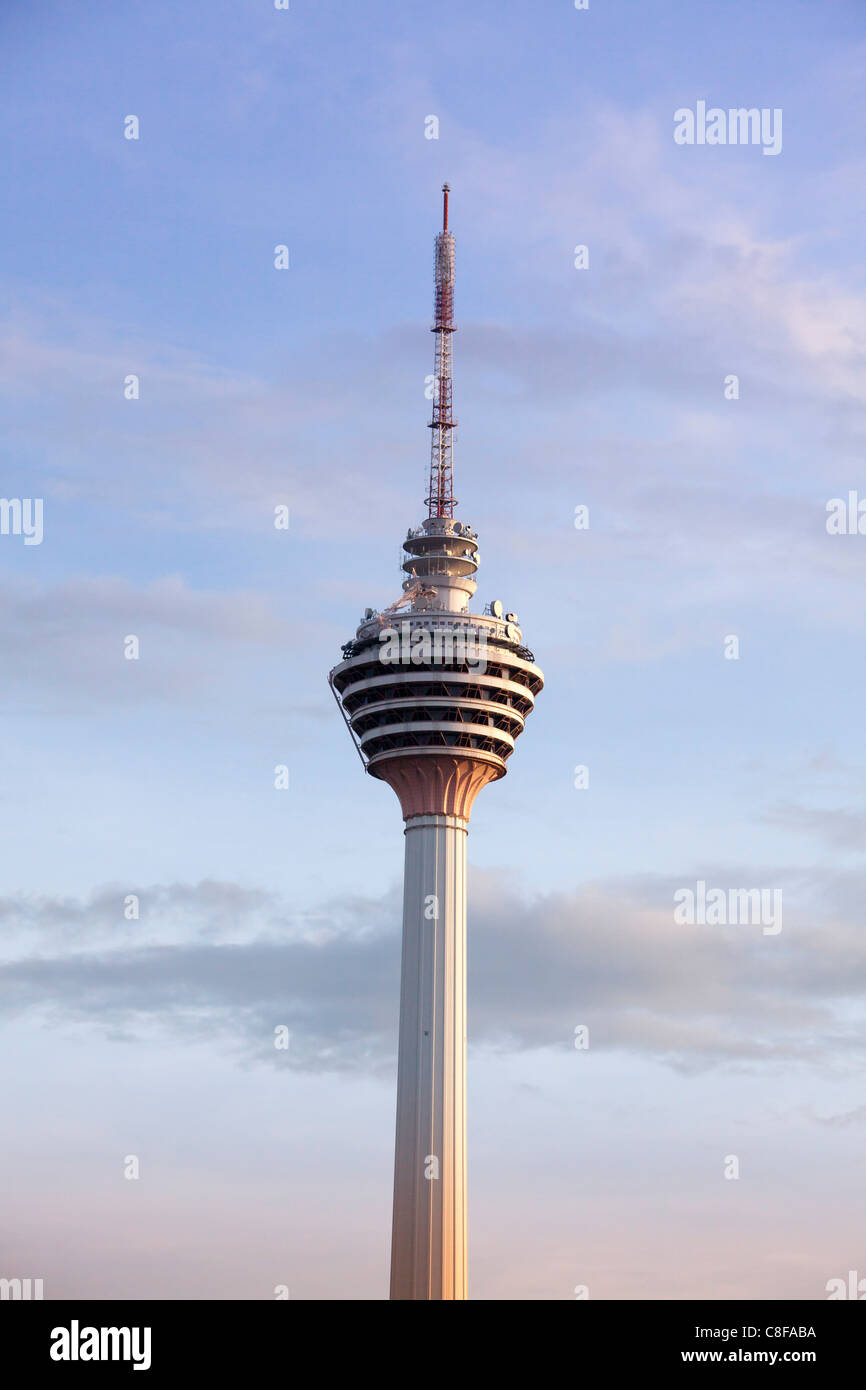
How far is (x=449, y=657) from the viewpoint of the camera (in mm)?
157500

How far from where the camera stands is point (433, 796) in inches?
6211

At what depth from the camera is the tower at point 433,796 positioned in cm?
14788

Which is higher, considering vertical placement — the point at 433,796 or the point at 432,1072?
the point at 433,796

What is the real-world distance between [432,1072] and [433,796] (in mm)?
21675

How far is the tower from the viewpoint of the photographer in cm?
14788

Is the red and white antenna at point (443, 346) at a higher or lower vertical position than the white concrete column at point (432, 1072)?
higher

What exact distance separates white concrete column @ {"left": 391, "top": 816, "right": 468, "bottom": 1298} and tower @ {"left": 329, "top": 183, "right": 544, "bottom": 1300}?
8cm

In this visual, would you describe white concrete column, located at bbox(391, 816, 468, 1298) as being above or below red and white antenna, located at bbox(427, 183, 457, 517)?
below

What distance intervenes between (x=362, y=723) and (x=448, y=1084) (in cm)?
2986

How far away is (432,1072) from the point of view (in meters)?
151

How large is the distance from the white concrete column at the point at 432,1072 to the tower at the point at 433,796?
0.08 m
